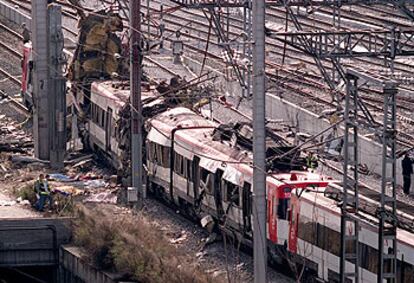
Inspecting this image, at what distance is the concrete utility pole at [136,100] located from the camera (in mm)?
28859

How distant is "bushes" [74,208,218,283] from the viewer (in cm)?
2408

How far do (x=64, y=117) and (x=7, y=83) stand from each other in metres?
12.2

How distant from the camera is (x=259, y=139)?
830 inches

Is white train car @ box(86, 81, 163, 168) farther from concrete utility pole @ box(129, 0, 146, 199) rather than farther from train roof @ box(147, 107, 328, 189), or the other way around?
concrete utility pole @ box(129, 0, 146, 199)

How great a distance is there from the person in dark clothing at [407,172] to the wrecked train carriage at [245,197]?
12.9 feet

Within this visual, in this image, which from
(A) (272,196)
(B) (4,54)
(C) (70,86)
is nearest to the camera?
(A) (272,196)

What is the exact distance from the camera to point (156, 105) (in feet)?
112

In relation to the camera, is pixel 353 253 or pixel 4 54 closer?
pixel 353 253

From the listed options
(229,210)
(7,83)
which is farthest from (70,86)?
(229,210)

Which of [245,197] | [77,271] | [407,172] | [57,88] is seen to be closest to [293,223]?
[245,197]

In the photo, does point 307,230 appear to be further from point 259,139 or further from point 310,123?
point 310,123

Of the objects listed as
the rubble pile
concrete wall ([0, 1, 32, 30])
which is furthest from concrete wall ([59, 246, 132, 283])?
→ concrete wall ([0, 1, 32, 30])

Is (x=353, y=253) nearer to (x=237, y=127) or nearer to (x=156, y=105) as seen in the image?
(x=237, y=127)

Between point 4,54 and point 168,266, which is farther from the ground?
point 168,266
